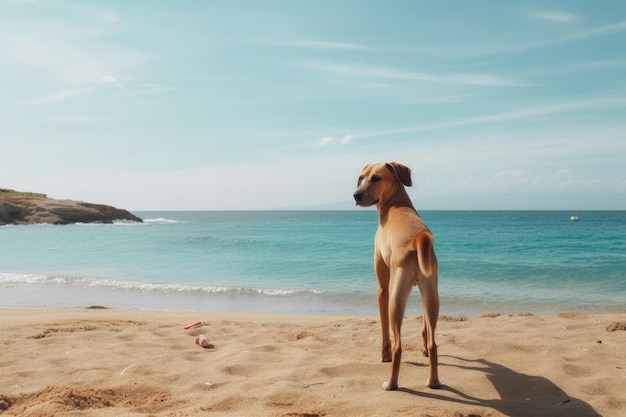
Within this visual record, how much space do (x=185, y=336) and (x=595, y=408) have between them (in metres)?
4.94

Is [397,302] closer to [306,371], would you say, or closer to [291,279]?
[306,371]

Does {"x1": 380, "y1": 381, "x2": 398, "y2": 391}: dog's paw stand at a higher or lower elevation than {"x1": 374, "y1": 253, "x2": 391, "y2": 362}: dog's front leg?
lower

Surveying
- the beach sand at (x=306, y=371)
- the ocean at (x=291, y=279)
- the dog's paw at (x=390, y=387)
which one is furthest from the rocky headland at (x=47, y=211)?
the dog's paw at (x=390, y=387)

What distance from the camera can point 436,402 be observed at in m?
3.74

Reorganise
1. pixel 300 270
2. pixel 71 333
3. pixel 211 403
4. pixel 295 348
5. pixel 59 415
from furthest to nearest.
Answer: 1. pixel 300 270
2. pixel 71 333
3. pixel 295 348
4. pixel 211 403
5. pixel 59 415

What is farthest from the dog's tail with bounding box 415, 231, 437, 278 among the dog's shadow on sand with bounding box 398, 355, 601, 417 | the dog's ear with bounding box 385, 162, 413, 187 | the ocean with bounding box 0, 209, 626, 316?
the ocean with bounding box 0, 209, 626, 316

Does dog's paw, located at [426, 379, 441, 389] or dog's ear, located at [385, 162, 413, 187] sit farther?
dog's ear, located at [385, 162, 413, 187]

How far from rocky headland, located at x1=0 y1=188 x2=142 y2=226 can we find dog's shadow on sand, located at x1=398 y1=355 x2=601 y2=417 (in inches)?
2413

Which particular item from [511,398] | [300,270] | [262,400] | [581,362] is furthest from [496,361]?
[300,270]

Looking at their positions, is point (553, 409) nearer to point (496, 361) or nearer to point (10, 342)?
point (496, 361)

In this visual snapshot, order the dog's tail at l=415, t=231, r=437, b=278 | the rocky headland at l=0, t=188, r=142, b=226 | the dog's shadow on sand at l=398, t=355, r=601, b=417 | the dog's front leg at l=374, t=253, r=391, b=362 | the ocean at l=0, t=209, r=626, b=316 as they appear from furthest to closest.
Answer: the rocky headland at l=0, t=188, r=142, b=226 < the ocean at l=0, t=209, r=626, b=316 < the dog's front leg at l=374, t=253, r=391, b=362 < the dog's tail at l=415, t=231, r=437, b=278 < the dog's shadow on sand at l=398, t=355, r=601, b=417

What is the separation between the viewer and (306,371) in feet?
15.2

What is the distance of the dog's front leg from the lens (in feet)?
15.7

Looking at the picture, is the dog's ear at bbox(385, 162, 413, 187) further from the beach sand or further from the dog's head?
the beach sand
